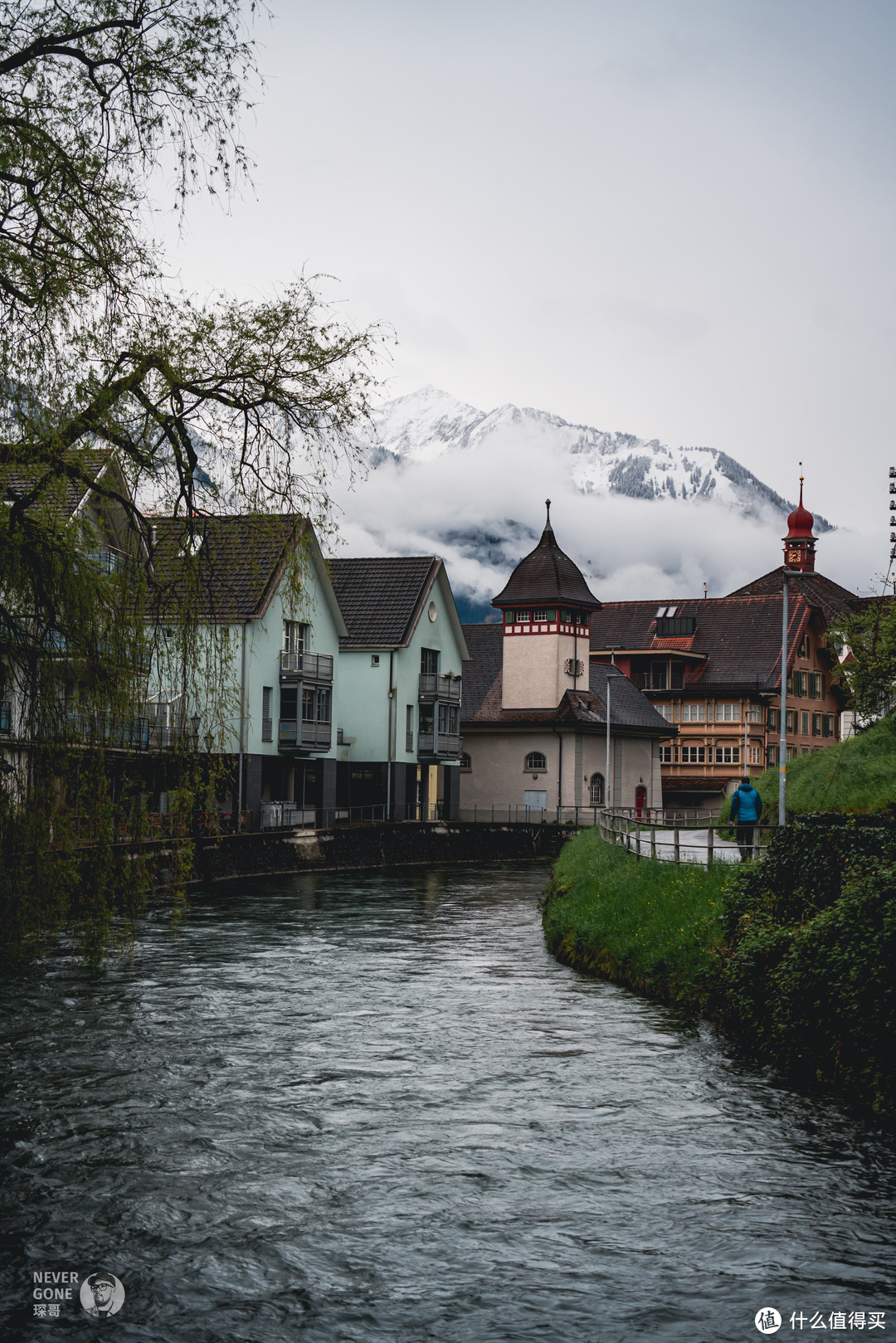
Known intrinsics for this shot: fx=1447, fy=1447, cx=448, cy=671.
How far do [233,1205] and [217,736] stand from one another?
18.6 ft

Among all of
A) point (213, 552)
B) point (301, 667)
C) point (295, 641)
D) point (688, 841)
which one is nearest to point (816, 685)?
point (295, 641)

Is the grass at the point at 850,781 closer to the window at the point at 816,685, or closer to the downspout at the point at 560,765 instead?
the downspout at the point at 560,765

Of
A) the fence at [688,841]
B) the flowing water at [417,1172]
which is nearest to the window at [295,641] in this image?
the fence at [688,841]

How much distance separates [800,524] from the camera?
118000 mm

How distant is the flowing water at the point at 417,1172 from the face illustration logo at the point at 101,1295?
3.4 inches

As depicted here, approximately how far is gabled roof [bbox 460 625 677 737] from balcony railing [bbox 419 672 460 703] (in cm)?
954

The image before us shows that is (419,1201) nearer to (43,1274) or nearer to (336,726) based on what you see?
(43,1274)

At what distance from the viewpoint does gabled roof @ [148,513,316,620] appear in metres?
14.4

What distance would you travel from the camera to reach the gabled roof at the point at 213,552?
47.3ft

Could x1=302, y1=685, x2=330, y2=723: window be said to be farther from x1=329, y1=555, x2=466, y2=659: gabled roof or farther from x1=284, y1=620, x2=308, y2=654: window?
x1=329, y1=555, x2=466, y2=659: gabled roof

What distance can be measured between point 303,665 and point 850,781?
1148 inches

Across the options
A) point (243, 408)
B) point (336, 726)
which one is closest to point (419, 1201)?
point (243, 408)

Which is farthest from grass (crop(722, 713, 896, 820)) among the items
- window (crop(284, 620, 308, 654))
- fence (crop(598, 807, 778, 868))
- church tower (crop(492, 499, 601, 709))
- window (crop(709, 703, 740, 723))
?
window (crop(709, 703, 740, 723))

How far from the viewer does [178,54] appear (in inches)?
512
